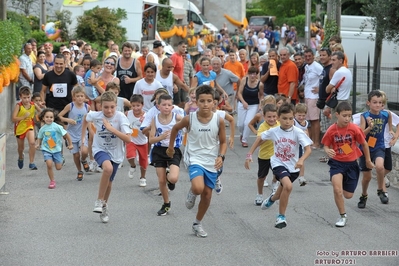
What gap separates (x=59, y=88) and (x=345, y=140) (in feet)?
22.0

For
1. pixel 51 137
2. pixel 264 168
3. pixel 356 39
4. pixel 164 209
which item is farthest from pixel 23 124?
pixel 356 39

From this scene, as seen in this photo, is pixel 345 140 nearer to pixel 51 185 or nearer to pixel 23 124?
pixel 51 185

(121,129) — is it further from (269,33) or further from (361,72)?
(269,33)

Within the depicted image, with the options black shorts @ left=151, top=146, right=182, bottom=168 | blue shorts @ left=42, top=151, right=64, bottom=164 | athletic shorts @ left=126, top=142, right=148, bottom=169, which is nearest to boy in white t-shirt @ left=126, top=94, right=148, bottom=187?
athletic shorts @ left=126, top=142, right=148, bottom=169

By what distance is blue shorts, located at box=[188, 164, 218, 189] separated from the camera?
8.90 meters

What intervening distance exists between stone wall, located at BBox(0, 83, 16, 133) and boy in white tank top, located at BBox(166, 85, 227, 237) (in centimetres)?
933

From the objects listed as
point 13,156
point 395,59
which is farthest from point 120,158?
point 395,59

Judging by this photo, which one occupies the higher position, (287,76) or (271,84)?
(287,76)

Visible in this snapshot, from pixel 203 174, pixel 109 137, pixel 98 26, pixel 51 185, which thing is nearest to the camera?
pixel 203 174

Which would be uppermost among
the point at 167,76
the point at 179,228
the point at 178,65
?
the point at 178,65

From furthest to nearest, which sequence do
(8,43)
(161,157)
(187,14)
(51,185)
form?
(187,14), (8,43), (51,185), (161,157)

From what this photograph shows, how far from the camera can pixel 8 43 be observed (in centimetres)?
1727

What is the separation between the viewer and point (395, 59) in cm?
1964

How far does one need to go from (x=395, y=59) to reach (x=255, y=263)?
12735 millimetres
